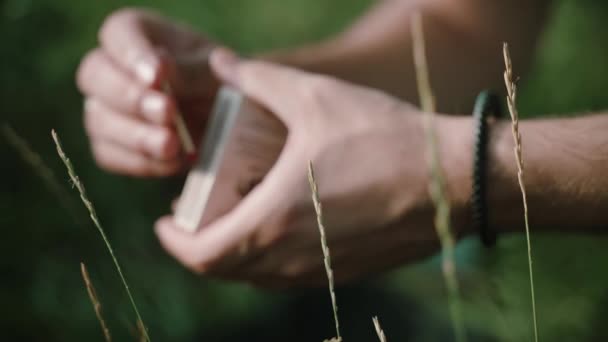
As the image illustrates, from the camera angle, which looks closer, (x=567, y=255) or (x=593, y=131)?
(x=593, y=131)

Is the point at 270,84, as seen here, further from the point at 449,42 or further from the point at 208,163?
the point at 449,42

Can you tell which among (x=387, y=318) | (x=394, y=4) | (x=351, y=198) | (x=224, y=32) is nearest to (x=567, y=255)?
(x=387, y=318)

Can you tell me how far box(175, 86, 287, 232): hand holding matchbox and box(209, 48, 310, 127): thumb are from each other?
17mm

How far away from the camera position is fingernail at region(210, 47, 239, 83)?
0.79 m

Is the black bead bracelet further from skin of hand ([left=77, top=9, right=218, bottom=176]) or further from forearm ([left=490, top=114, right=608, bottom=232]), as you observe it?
skin of hand ([left=77, top=9, right=218, bottom=176])

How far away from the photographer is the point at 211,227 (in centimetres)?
71

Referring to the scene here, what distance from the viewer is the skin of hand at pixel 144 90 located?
0.85m

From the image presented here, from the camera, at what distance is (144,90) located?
870 mm

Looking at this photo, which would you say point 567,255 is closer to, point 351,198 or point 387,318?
point 387,318

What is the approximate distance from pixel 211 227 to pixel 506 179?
0.35 meters

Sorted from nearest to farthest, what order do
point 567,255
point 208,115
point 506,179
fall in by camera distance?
point 506,179 < point 208,115 < point 567,255

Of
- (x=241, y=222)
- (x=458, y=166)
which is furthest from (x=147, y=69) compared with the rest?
(x=458, y=166)

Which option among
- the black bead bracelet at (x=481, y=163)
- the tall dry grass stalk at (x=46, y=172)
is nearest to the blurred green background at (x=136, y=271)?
the black bead bracelet at (x=481, y=163)

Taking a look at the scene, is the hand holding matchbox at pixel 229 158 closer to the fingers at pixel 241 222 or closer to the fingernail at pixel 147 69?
the fingers at pixel 241 222
